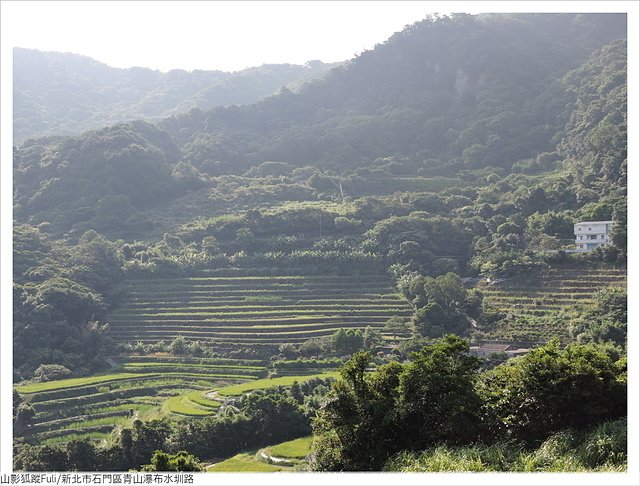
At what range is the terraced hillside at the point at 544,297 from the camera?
82.0 feet

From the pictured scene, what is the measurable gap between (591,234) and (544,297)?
4.70m

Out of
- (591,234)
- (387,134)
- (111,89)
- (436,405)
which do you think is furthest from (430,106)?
(111,89)

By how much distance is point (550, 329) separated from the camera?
24.8 m

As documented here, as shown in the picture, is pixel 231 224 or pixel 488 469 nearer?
pixel 488 469

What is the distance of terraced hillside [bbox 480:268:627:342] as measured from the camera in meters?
25.0

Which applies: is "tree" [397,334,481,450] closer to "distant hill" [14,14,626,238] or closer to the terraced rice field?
the terraced rice field

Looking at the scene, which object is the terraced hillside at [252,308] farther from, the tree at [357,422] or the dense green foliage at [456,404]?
the dense green foliage at [456,404]

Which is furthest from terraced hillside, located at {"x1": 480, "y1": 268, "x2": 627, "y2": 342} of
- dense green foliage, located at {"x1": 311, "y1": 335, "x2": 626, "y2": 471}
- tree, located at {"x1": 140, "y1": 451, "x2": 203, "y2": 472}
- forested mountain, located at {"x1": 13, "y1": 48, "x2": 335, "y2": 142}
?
forested mountain, located at {"x1": 13, "y1": 48, "x2": 335, "y2": 142}

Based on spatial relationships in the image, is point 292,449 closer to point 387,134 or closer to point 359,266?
point 359,266

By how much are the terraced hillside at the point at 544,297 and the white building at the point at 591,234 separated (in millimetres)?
1952

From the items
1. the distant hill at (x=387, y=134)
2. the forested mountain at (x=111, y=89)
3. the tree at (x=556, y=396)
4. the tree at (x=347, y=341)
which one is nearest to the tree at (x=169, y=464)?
the tree at (x=556, y=396)

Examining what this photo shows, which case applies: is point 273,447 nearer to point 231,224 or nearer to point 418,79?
point 231,224

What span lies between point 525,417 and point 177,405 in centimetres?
1276

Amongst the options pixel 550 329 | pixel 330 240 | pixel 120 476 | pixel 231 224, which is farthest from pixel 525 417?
pixel 231 224
